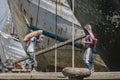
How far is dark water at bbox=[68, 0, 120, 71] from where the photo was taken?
8.88m

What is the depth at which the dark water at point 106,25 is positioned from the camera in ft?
29.1

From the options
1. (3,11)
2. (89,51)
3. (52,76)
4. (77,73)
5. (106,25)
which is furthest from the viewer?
(3,11)

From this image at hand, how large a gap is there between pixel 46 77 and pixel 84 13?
3.15 meters

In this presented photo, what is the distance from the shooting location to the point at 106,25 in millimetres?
9070

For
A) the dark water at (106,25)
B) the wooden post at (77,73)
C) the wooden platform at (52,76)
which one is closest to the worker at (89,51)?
the dark water at (106,25)

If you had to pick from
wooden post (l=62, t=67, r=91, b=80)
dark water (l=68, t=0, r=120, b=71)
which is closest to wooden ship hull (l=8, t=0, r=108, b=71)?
dark water (l=68, t=0, r=120, b=71)

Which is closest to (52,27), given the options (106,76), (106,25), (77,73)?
(106,25)

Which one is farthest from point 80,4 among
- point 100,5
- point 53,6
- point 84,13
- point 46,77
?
point 53,6

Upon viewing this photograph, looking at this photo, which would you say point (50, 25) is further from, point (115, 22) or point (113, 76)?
point (113, 76)

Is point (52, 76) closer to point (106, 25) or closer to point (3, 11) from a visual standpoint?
point (106, 25)

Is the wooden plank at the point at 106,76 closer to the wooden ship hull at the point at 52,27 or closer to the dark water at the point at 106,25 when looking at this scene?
the dark water at the point at 106,25

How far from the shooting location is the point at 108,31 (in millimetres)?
9047

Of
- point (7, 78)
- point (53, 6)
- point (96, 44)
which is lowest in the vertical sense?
point (7, 78)

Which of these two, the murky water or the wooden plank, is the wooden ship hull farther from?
the wooden plank
